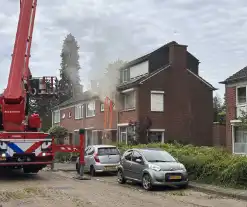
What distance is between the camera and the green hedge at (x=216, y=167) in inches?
585

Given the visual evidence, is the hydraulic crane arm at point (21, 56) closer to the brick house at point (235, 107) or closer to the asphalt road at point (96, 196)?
the asphalt road at point (96, 196)

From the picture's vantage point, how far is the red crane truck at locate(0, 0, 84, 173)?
1689 cm

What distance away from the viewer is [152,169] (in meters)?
15.0

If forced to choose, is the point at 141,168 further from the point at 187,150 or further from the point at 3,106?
the point at 3,106

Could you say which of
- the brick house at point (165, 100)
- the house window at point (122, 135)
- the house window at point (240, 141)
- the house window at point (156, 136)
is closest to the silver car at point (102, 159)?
the house window at point (240, 141)

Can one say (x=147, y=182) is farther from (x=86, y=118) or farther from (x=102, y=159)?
(x=86, y=118)

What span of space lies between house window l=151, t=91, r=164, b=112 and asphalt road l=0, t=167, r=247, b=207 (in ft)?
58.3

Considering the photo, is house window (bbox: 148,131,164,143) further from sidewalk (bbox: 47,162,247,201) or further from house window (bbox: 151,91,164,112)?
sidewalk (bbox: 47,162,247,201)

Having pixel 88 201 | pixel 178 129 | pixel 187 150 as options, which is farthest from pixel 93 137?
→ pixel 88 201

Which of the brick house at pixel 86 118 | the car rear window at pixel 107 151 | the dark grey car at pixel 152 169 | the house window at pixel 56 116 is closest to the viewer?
the dark grey car at pixel 152 169

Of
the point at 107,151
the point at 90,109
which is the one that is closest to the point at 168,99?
the point at 90,109

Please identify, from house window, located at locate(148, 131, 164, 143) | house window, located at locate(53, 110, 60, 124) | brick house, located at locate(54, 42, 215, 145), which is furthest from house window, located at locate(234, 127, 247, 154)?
house window, located at locate(53, 110, 60, 124)

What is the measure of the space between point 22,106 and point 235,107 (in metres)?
16.8

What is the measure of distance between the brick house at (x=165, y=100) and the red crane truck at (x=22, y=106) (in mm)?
15858
